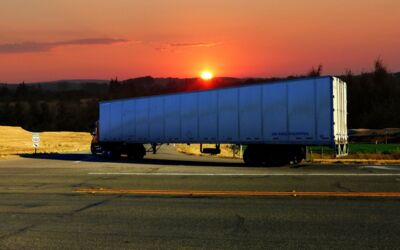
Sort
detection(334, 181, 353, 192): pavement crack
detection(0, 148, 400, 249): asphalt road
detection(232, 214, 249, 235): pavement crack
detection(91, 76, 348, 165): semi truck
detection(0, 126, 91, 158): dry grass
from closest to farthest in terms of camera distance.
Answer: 1. detection(0, 148, 400, 249): asphalt road
2. detection(232, 214, 249, 235): pavement crack
3. detection(334, 181, 353, 192): pavement crack
4. detection(91, 76, 348, 165): semi truck
5. detection(0, 126, 91, 158): dry grass

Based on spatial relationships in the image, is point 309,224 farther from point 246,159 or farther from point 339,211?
point 246,159

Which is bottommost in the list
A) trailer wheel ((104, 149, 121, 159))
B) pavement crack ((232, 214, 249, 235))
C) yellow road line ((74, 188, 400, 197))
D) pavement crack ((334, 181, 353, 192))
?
pavement crack ((232, 214, 249, 235))

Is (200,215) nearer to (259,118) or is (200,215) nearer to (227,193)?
(227,193)

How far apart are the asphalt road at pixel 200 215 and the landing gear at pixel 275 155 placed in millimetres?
8671

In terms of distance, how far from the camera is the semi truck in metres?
23.0

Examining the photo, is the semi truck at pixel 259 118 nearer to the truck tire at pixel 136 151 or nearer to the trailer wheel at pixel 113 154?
the truck tire at pixel 136 151

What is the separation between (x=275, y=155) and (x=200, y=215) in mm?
15562

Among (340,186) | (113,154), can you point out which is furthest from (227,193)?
(113,154)

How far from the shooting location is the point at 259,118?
24922mm

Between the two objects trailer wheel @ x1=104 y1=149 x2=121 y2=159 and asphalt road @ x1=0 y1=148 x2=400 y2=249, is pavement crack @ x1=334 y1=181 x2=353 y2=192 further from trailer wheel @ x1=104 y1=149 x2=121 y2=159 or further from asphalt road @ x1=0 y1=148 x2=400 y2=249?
trailer wheel @ x1=104 y1=149 x2=121 y2=159

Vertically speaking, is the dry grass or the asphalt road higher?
the dry grass

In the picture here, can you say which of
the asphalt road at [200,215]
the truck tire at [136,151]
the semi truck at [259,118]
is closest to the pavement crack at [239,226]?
the asphalt road at [200,215]

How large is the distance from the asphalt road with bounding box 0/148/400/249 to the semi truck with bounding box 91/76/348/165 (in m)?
7.41

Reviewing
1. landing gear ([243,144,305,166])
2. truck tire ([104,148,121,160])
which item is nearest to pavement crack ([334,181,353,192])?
landing gear ([243,144,305,166])
